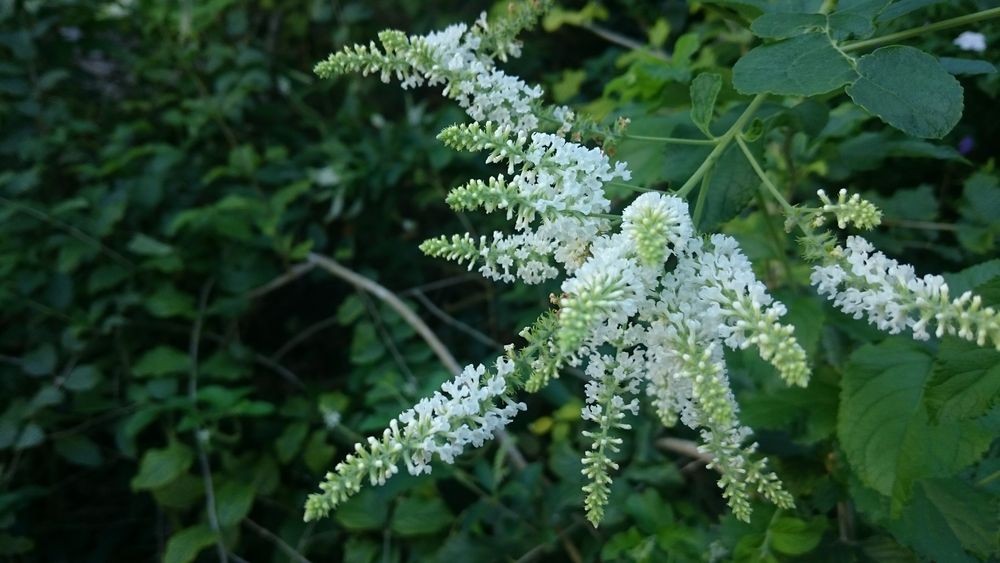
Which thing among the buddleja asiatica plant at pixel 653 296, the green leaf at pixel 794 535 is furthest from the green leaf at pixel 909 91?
the green leaf at pixel 794 535

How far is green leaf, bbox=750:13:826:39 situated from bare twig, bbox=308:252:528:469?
3.24 ft

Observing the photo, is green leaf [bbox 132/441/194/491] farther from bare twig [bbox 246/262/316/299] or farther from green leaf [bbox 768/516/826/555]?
green leaf [bbox 768/516/826/555]

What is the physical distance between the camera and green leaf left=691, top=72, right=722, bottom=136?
3.28ft

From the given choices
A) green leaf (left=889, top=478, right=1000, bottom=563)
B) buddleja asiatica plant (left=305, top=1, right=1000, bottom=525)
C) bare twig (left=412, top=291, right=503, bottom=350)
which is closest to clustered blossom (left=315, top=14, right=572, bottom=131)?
buddleja asiatica plant (left=305, top=1, right=1000, bottom=525)

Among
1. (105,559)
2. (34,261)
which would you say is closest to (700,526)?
(105,559)

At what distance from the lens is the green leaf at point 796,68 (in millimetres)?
826

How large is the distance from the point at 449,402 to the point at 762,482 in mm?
348

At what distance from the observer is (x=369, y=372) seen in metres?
1.92

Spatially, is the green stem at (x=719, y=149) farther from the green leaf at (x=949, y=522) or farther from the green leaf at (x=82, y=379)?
the green leaf at (x=82, y=379)

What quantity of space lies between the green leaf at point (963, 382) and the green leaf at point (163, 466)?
4.60 feet

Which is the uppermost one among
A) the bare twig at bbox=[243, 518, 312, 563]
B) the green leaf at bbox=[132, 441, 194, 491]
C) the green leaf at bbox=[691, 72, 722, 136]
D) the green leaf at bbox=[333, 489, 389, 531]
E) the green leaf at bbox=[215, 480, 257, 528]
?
the green leaf at bbox=[691, 72, 722, 136]

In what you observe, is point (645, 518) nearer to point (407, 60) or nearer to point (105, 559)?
point (407, 60)

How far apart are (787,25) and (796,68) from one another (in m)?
0.10

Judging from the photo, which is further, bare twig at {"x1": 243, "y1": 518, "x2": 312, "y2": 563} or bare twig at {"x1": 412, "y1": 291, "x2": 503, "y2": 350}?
bare twig at {"x1": 412, "y1": 291, "x2": 503, "y2": 350}
